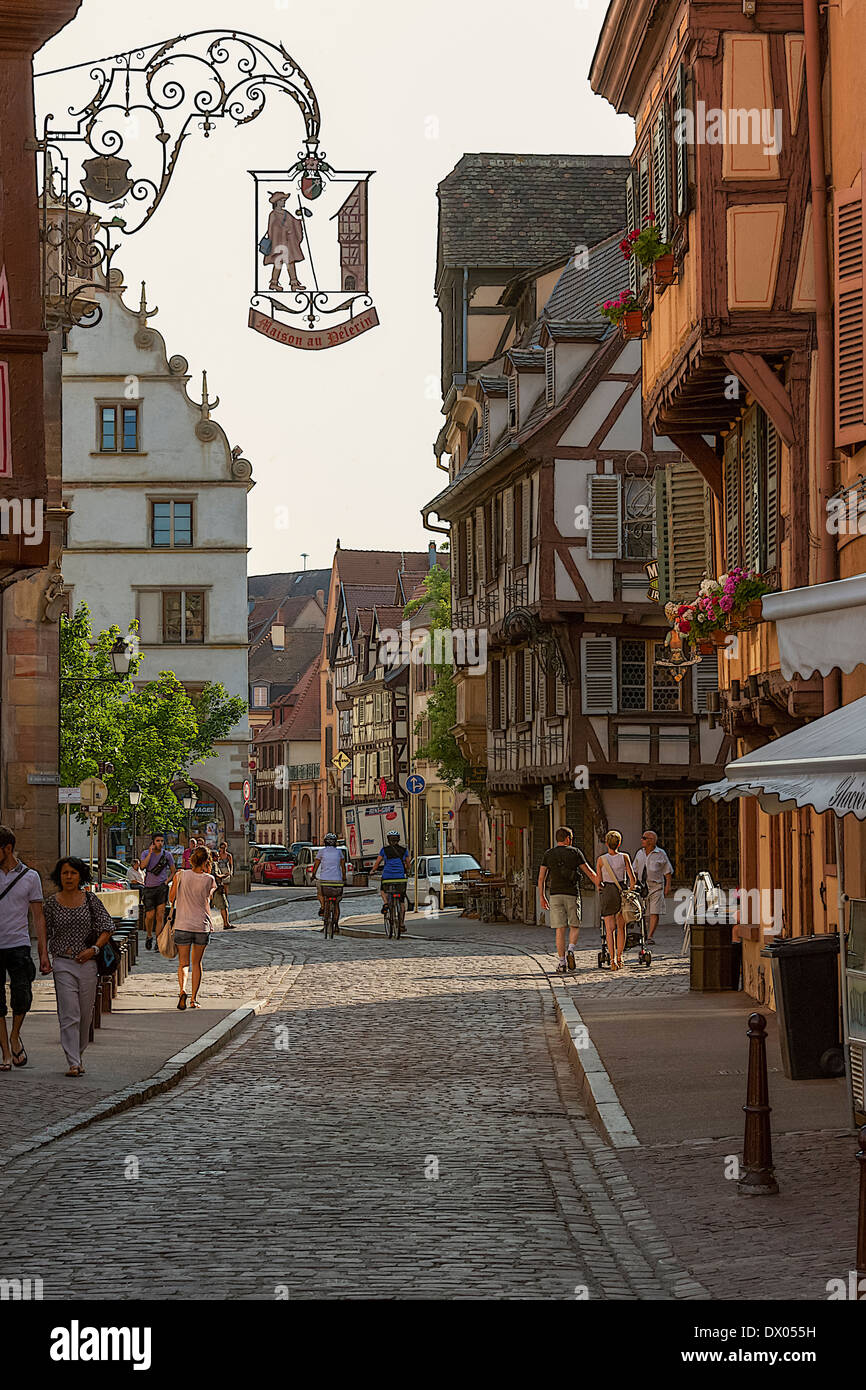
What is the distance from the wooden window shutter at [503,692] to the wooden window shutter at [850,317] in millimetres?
26932

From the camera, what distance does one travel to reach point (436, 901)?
52.4m

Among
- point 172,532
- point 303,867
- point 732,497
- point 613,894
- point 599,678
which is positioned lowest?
point 303,867

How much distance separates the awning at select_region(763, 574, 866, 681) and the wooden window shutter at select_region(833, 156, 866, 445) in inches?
197

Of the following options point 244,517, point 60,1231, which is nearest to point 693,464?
point 60,1231

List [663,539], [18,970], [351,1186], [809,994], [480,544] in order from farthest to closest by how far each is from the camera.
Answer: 1. [480,544]
2. [663,539]
3. [18,970]
4. [809,994]
5. [351,1186]

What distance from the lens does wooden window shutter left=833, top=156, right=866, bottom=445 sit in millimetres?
16281

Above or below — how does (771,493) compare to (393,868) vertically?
above

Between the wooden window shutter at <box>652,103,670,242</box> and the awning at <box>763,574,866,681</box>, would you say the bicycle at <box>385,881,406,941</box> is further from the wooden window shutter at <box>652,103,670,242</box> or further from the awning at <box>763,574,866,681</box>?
the awning at <box>763,574,866,681</box>

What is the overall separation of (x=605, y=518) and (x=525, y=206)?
15.8 m

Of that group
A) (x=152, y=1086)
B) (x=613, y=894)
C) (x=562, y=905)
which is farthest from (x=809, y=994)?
(x=613, y=894)

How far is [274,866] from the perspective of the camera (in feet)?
263

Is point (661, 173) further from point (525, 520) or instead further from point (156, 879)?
point (525, 520)

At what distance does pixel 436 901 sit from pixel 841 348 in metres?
36.7
